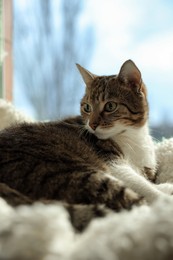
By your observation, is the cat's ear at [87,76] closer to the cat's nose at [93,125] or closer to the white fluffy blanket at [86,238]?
the cat's nose at [93,125]

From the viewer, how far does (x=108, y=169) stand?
1.36 m

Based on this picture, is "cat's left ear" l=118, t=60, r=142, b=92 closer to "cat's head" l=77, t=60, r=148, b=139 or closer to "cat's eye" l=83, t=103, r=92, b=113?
"cat's head" l=77, t=60, r=148, b=139

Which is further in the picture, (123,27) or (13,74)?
(13,74)

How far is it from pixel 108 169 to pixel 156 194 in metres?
0.22

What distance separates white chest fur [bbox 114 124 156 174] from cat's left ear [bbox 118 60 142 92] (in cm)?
19

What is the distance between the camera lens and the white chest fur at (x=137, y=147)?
1.57 metres

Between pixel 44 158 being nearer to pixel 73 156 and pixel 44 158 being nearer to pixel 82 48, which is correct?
pixel 73 156

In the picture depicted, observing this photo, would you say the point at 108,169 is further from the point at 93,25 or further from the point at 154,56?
the point at 93,25

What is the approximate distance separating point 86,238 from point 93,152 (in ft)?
2.78

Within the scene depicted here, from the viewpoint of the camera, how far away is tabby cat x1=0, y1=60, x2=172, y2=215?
3.29 feet

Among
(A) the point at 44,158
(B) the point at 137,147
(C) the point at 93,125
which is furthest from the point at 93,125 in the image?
(A) the point at 44,158

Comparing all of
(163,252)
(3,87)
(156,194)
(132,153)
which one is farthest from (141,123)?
(3,87)

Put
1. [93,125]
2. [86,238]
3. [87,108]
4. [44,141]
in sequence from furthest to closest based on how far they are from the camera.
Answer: [87,108] → [93,125] → [44,141] → [86,238]

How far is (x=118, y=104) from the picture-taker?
1.57 metres
